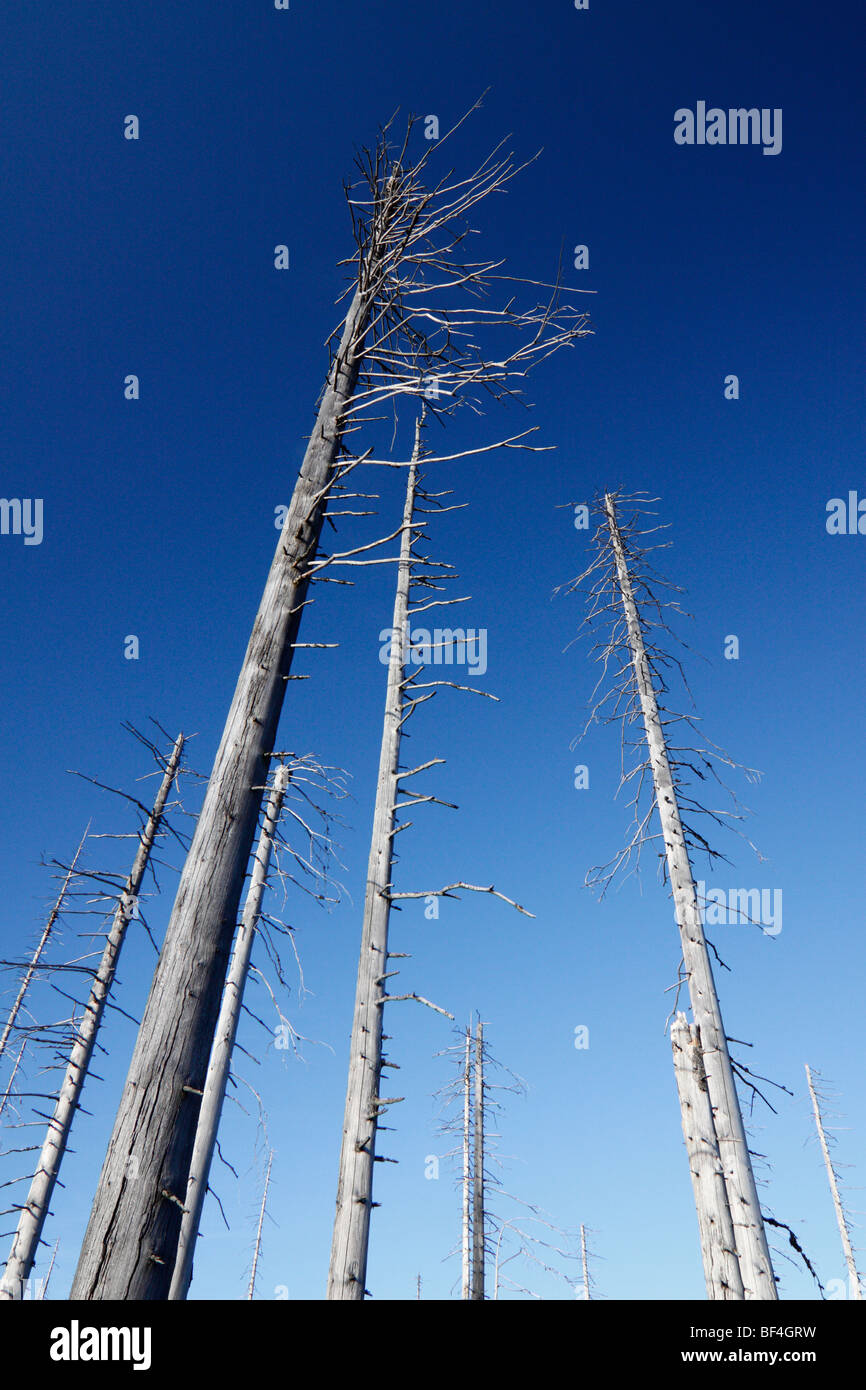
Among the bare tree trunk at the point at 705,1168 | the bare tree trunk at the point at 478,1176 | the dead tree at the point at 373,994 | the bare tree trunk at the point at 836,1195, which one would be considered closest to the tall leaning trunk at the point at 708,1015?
the bare tree trunk at the point at 705,1168

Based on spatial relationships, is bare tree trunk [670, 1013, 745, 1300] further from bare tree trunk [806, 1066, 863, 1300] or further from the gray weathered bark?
bare tree trunk [806, 1066, 863, 1300]

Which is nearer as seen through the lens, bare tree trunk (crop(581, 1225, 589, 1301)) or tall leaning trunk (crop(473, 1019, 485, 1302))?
tall leaning trunk (crop(473, 1019, 485, 1302))

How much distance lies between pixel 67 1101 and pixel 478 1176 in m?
11.5

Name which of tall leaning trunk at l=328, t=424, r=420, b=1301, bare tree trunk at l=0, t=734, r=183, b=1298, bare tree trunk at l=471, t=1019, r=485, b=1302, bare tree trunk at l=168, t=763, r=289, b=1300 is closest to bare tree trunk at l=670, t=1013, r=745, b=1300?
tall leaning trunk at l=328, t=424, r=420, b=1301

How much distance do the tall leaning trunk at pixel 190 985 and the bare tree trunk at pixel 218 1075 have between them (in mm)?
4790

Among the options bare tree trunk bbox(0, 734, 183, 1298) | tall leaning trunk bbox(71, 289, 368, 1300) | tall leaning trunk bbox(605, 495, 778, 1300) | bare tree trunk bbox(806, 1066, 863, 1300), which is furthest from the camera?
bare tree trunk bbox(806, 1066, 863, 1300)

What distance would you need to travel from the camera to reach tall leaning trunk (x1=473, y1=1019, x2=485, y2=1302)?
59.0 feet

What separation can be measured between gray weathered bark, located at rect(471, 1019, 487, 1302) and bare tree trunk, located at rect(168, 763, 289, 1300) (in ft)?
33.3

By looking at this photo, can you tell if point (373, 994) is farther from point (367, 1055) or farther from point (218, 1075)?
point (218, 1075)

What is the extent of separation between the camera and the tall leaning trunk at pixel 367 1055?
6090 mm
